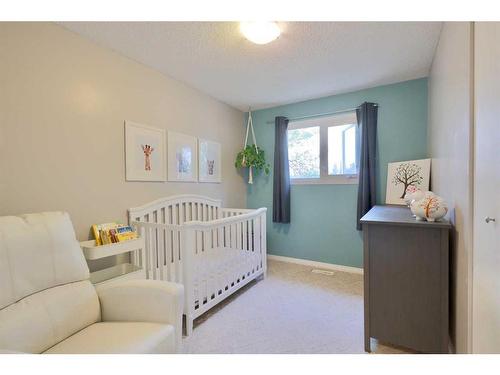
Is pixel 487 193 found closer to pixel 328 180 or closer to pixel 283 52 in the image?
pixel 283 52

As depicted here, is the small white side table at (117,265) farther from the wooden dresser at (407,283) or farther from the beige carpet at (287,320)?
the wooden dresser at (407,283)

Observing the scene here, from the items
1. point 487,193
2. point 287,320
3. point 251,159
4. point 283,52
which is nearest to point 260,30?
point 283,52

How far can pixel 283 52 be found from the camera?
1.98 m

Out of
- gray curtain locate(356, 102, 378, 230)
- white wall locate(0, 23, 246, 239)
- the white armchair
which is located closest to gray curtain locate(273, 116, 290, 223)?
gray curtain locate(356, 102, 378, 230)

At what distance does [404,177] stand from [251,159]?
5.98ft

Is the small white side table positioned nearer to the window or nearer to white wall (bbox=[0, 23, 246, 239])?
white wall (bbox=[0, 23, 246, 239])

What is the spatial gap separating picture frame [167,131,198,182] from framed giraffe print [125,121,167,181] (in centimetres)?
9

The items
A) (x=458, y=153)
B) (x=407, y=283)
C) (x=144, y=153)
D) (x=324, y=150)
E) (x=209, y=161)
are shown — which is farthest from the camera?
(x=324, y=150)

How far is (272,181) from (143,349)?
2.67 meters

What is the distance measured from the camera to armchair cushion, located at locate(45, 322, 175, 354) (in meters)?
0.96

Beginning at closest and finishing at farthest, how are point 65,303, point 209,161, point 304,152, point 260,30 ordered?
point 65,303 → point 260,30 → point 209,161 → point 304,152

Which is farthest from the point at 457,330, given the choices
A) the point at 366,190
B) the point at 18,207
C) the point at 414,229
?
the point at 18,207

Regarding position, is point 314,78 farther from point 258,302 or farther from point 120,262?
point 120,262

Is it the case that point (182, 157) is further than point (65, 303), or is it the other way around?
point (182, 157)
